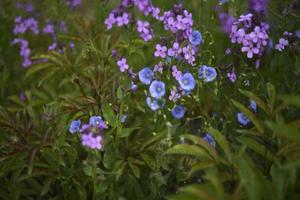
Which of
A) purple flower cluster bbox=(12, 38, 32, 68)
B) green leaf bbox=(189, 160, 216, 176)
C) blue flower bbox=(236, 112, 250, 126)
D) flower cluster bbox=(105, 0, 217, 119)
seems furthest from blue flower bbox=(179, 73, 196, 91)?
purple flower cluster bbox=(12, 38, 32, 68)

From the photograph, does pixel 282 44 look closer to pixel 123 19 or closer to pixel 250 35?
pixel 250 35

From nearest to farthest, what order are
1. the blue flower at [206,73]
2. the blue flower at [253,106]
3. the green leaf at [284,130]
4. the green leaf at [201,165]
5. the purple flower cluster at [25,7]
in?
the green leaf at [284,130], the green leaf at [201,165], the blue flower at [206,73], the blue flower at [253,106], the purple flower cluster at [25,7]

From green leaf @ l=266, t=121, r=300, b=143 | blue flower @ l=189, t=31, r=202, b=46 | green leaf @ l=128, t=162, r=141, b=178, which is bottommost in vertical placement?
green leaf @ l=128, t=162, r=141, b=178

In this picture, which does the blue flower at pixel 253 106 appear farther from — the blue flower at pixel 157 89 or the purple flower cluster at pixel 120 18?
the purple flower cluster at pixel 120 18

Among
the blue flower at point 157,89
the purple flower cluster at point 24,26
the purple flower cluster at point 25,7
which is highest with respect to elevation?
the purple flower cluster at point 25,7

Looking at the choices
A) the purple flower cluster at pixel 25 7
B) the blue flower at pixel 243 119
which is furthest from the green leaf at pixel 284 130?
the purple flower cluster at pixel 25 7

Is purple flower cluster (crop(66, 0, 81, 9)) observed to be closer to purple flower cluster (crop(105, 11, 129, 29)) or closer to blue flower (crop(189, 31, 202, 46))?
purple flower cluster (crop(105, 11, 129, 29))
